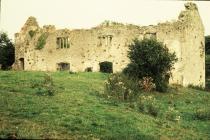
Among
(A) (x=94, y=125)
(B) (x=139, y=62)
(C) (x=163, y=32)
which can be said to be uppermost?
(C) (x=163, y=32)

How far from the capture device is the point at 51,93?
20859 millimetres

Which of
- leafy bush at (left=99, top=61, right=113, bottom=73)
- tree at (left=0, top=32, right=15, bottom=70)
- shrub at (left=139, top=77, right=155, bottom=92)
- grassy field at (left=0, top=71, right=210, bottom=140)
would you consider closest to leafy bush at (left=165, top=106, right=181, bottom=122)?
grassy field at (left=0, top=71, right=210, bottom=140)

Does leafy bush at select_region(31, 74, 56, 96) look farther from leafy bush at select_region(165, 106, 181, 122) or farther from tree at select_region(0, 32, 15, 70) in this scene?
tree at select_region(0, 32, 15, 70)

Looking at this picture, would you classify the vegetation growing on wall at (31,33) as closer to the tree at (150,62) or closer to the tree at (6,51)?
the tree at (6,51)

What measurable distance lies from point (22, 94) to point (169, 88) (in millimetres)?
14471

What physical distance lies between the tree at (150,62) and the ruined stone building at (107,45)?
711 centimetres

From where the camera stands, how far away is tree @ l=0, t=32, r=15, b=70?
48062mm

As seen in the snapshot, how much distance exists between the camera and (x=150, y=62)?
30125 millimetres

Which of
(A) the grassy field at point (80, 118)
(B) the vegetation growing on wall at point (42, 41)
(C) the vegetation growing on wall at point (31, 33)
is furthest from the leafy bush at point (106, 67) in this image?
(A) the grassy field at point (80, 118)

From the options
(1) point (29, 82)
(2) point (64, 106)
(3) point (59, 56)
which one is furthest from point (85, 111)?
(3) point (59, 56)

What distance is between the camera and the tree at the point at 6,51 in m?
48.1

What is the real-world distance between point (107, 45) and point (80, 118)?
2459 cm

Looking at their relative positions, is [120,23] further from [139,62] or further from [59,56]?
[139,62]

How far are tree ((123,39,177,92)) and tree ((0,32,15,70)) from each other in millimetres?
21297
